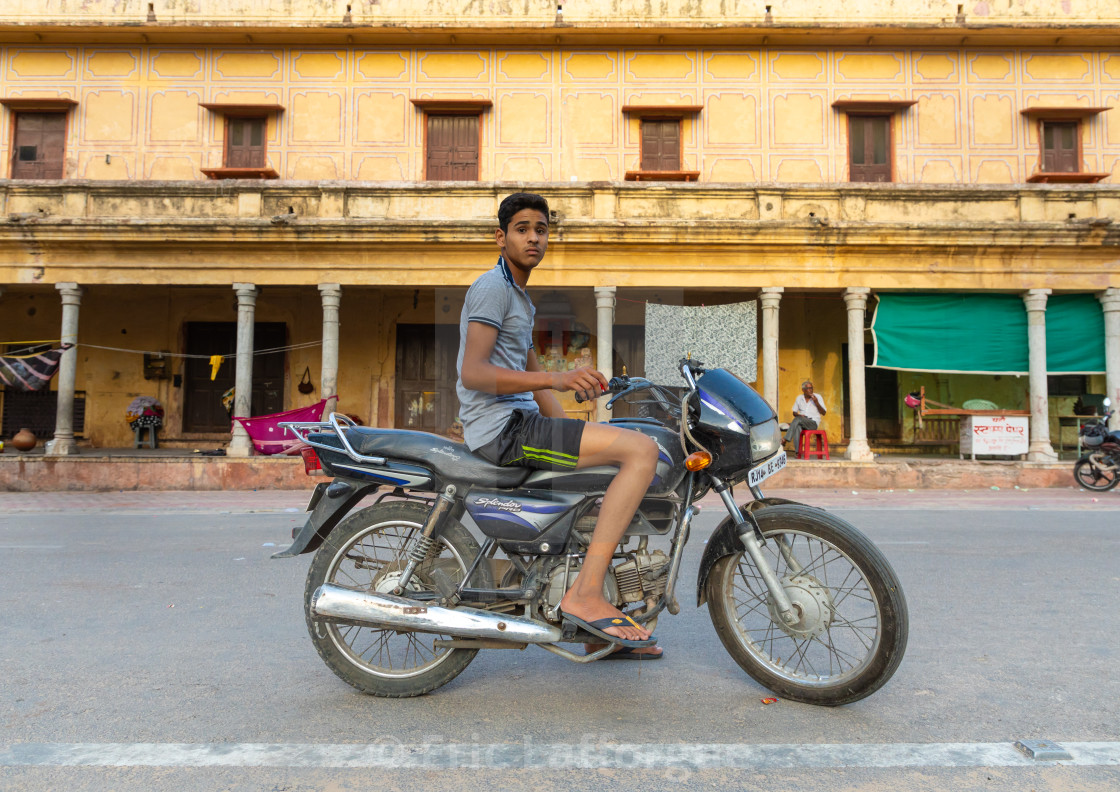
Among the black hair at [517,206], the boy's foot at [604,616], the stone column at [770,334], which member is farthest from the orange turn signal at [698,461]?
the stone column at [770,334]

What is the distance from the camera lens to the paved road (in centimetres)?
213

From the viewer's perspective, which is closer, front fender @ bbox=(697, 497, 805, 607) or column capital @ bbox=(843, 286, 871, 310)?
front fender @ bbox=(697, 497, 805, 607)

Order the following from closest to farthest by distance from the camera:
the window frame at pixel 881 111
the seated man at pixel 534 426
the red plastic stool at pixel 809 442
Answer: the seated man at pixel 534 426 → the red plastic stool at pixel 809 442 → the window frame at pixel 881 111

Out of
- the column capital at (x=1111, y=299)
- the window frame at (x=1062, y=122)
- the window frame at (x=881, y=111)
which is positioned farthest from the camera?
the window frame at (x=881, y=111)

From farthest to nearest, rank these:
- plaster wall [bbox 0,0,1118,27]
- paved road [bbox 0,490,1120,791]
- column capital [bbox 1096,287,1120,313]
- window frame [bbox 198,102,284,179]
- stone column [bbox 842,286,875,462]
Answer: plaster wall [bbox 0,0,1118,27] → window frame [bbox 198,102,284,179] → stone column [bbox 842,286,875,462] → column capital [bbox 1096,287,1120,313] → paved road [bbox 0,490,1120,791]

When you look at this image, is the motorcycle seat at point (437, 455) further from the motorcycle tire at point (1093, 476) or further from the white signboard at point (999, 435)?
the white signboard at point (999, 435)

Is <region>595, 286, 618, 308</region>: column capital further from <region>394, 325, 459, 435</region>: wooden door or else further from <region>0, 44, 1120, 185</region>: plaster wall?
<region>394, 325, 459, 435</region>: wooden door

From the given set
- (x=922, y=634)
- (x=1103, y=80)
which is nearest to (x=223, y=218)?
(x=922, y=634)

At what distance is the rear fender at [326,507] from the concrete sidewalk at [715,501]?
643 centimetres

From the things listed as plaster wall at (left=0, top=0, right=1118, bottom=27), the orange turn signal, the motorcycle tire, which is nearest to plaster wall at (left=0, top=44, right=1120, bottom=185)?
plaster wall at (left=0, top=0, right=1118, bottom=27)

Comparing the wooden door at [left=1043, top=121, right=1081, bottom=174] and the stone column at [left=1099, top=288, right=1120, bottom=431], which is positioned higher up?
the wooden door at [left=1043, top=121, right=1081, bottom=174]

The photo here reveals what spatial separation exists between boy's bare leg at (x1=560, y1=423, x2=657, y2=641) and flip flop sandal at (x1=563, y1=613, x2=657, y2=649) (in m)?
0.02

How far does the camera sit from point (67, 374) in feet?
43.9

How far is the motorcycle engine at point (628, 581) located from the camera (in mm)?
2637
